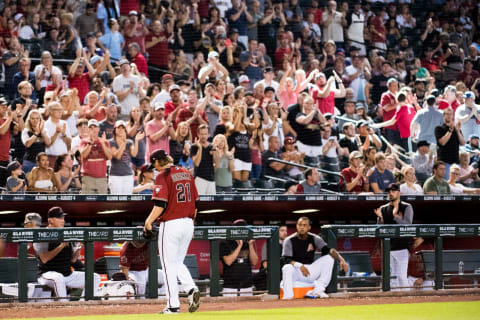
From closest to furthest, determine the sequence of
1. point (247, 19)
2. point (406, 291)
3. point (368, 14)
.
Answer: point (406, 291), point (247, 19), point (368, 14)

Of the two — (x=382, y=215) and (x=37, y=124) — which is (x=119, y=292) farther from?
(x=382, y=215)

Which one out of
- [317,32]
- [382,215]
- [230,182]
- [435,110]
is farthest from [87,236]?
[317,32]

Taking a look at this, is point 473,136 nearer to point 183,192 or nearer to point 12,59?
point 12,59

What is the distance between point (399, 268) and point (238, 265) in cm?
215

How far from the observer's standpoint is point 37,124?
11.0m

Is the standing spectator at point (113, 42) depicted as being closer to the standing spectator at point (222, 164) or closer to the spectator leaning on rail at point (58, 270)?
the standing spectator at point (222, 164)

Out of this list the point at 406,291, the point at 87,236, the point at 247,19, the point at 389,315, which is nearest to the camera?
the point at 389,315

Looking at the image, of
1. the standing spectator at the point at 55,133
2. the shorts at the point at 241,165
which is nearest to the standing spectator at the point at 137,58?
the shorts at the point at 241,165

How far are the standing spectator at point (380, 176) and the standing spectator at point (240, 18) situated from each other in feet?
18.4

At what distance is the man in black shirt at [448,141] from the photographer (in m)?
14.0

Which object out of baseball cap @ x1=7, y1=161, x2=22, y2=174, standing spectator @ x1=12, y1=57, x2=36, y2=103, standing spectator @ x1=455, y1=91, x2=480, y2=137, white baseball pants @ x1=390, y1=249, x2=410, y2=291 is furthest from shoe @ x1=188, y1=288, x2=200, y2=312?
standing spectator @ x1=455, y1=91, x2=480, y2=137

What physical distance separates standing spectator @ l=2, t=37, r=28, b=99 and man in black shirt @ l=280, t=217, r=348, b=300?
6.06 metres

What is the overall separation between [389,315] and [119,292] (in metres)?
3.07

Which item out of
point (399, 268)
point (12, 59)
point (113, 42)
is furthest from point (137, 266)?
point (113, 42)
